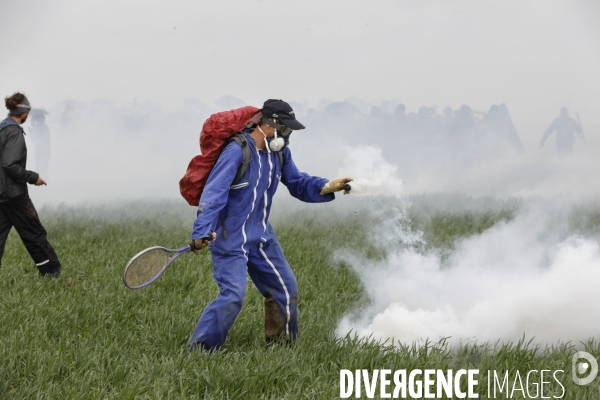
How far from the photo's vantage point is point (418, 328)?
5.54 m

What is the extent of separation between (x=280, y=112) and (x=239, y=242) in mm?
978

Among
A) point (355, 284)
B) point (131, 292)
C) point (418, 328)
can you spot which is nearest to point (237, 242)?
point (418, 328)

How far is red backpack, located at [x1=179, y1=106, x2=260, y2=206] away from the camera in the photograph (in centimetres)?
502

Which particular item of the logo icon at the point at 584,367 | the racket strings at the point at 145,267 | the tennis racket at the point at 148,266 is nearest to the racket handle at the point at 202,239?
A: the tennis racket at the point at 148,266

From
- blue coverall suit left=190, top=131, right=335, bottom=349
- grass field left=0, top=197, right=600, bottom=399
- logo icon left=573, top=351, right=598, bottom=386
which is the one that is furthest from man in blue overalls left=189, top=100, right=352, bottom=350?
logo icon left=573, top=351, right=598, bottom=386

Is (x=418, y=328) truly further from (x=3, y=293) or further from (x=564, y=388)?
(x=3, y=293)

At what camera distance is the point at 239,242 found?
507cm

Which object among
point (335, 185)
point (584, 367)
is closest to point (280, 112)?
point (335, 185)

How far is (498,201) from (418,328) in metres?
7.54

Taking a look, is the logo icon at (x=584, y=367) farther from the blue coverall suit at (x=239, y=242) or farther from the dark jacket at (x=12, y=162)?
the dark jacket at (x=12, y=162)

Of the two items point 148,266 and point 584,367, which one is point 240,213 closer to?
point 148,266

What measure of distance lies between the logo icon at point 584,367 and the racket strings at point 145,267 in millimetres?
2866

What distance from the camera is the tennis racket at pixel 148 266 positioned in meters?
4.75

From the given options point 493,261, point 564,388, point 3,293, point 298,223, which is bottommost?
point 564,388
